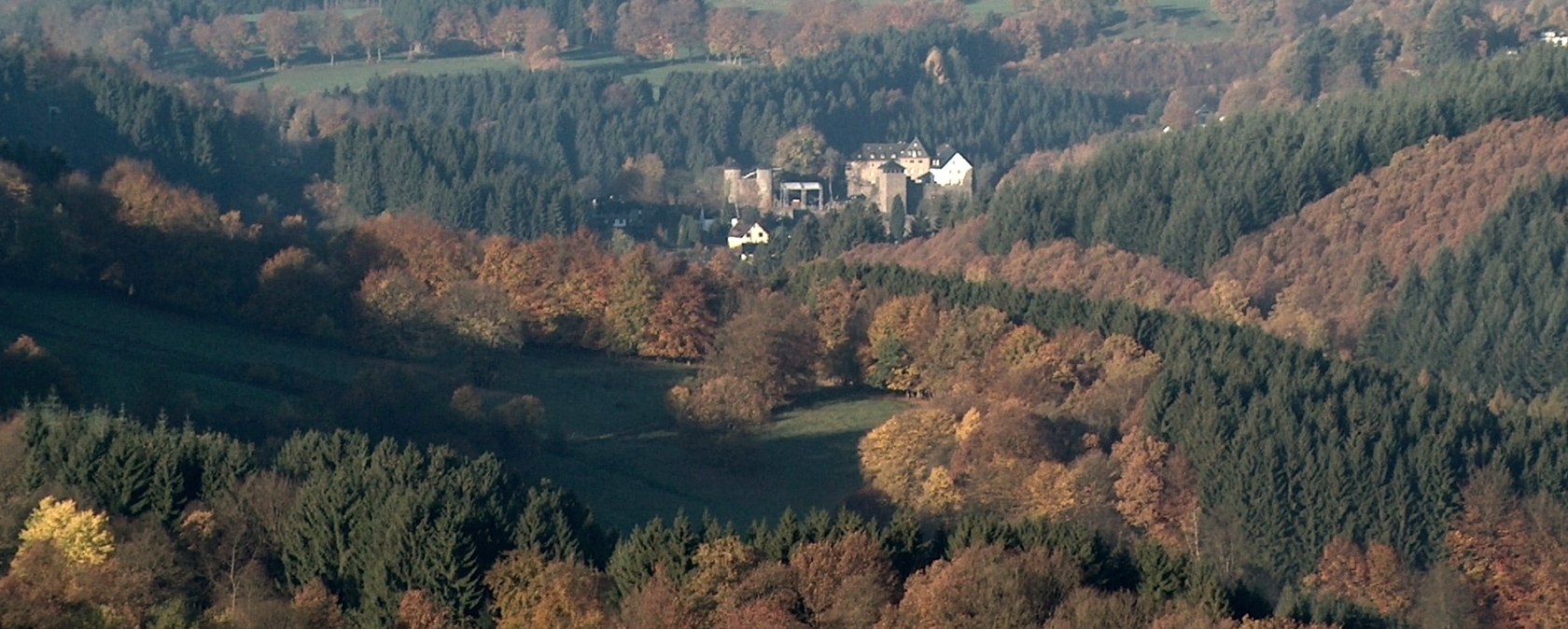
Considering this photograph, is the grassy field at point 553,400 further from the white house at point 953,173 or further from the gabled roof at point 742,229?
the white house at point 953,173

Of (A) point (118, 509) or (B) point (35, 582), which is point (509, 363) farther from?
(B) point (35, 582)

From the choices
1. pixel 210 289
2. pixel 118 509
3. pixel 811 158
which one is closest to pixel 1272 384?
pixel 210 289

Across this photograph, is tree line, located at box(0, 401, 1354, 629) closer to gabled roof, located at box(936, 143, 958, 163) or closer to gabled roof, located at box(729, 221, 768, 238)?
gabled roof, located at box(729, 221, 768, 238)

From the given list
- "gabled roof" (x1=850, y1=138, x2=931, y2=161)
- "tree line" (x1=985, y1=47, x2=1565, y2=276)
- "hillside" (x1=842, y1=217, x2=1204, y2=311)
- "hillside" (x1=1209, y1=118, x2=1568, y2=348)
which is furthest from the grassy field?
"gabled roof" (x1=850, y1=138, x2=931, y2=161)

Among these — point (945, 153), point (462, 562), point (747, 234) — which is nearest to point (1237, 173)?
point (747, 234)

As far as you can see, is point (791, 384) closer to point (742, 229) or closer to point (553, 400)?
point (553, 400)

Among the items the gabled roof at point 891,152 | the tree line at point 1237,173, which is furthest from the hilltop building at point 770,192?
the tree line at point 1237,173

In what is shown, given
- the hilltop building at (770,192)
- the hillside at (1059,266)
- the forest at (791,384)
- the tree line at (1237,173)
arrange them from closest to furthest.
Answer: the forest at (791,384)
the hillside at (1059,266)
the tree line at (1237,173)
the hilltop building at (770,192)
